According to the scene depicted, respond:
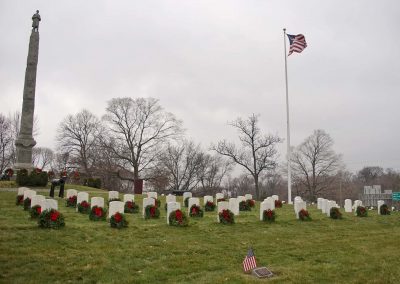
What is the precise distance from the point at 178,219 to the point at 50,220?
11.9 ft

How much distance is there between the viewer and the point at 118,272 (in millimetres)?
7320

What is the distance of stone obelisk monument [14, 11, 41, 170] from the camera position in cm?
2808

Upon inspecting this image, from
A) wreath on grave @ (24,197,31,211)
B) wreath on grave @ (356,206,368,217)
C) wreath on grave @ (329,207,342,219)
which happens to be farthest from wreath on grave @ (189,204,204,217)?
wreath on grave @ (356,206,368,217)

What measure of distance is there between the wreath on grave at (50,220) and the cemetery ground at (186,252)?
0.21 meters

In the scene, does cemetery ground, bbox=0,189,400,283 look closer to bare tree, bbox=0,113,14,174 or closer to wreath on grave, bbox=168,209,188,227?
wreath on grave, bbox=168,209,188,227

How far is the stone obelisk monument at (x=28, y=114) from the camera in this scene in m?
28.1

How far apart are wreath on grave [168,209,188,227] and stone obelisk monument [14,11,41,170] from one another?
19417 mm

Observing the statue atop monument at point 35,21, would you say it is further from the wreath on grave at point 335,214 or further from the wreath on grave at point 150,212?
the wreath on grave at point 335,214

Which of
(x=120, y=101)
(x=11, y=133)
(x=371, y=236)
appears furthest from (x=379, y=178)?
(x=371, y=236)

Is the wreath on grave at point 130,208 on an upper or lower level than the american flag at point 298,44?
lower

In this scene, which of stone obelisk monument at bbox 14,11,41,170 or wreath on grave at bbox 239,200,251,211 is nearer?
wreath on grave at bbox 239,200,251,211

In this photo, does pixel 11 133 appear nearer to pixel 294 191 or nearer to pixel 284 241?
pixel 294 191


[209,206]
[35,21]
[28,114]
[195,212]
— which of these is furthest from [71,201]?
[35,21]

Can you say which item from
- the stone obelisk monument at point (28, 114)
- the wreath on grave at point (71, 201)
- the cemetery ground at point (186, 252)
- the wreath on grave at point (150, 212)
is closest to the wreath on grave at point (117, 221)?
the cemetery ground at point (186, 252)
